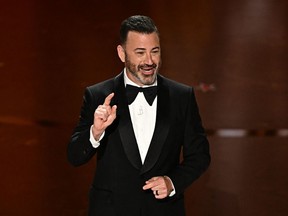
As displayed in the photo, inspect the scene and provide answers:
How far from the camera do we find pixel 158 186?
2.45 metres

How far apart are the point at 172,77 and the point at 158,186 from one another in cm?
290

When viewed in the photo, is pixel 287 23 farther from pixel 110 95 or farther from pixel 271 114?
pixel 110 95

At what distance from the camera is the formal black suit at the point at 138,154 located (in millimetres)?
2537

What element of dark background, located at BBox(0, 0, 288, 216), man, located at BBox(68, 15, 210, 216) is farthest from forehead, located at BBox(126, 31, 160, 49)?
dark background, located at BBox(0, 0, 288, 216)

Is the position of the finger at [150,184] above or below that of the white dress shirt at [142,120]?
below

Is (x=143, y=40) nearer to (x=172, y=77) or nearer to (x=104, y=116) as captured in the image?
(x=104, y=116)

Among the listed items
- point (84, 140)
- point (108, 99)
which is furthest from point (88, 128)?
point (108, 99)

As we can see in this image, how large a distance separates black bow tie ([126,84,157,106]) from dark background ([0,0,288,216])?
161cm

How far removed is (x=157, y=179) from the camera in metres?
2.46

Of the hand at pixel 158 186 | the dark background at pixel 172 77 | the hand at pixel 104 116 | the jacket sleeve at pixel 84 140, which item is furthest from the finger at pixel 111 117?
the dark background at pixel 172 77

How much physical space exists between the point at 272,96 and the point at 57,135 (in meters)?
1.62

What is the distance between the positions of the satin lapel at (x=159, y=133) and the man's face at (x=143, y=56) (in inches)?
4.3

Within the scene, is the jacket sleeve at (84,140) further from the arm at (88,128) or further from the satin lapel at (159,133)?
the satin lapel at (159,133)

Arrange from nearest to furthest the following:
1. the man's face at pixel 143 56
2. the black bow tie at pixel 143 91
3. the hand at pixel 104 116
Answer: the hand at pixel 104 116 < the man's face at pixel 143 56 < the black bow tie at pixel 143 91
